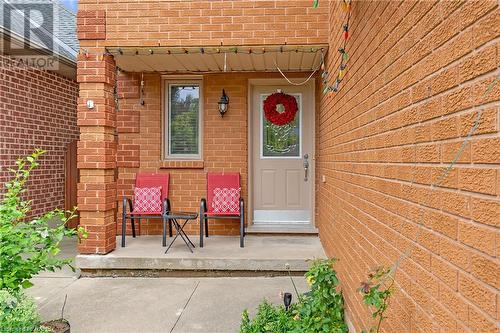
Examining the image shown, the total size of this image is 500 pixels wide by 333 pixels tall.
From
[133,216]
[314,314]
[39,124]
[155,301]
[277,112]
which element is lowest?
[155,301]

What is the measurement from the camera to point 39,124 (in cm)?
718

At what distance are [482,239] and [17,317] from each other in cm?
288

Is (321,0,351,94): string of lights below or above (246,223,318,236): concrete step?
above

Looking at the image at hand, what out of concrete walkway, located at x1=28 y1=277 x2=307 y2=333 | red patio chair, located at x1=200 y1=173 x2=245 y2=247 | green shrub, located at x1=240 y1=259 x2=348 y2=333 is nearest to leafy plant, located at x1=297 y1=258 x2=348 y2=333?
green shrub, located at x1=240 y1=259 x2=348 y2=333

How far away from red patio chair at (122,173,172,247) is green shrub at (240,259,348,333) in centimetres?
283

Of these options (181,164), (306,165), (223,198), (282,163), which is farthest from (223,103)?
(306,165)

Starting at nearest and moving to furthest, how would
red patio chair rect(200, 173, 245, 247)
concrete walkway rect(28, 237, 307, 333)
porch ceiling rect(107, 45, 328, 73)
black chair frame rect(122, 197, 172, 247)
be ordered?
concrete walkway rect(28, 237, 307, 333) < porch ceiling rect(107, 45, 328, 73) < black chair frame rect(122, 197, 172, 247) < red patio chair rect(200, 173, 245, 247)

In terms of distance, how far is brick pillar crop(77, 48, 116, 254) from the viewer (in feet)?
16.0

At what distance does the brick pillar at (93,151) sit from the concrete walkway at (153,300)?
555mm

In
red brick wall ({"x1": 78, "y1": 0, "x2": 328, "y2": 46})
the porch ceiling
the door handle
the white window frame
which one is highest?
red brick wall ({"x1": 78, "y1": 0, "x2": 328, "y2": 46})

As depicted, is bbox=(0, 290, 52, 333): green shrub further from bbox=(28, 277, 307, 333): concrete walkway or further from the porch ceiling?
the porch ceiling

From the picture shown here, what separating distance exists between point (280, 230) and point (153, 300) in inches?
102

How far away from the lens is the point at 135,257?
16.0 ft

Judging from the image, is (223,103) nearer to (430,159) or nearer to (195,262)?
(195,262)
